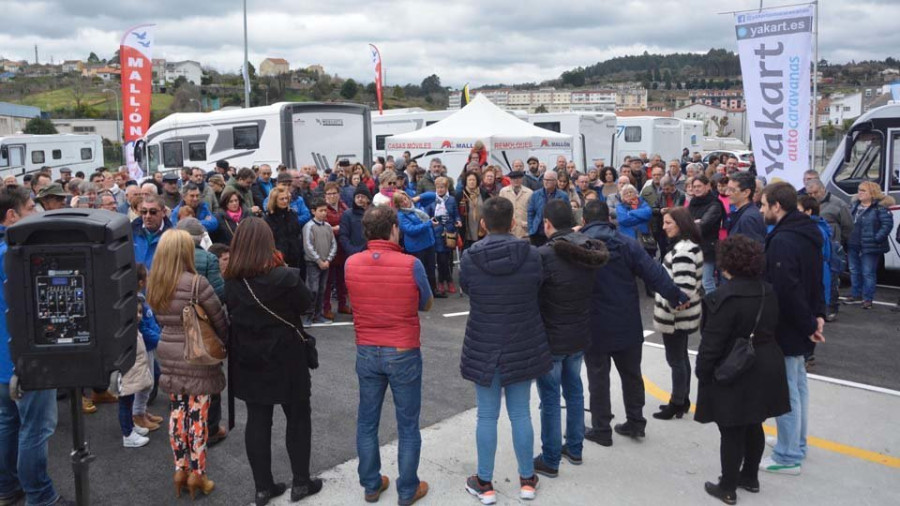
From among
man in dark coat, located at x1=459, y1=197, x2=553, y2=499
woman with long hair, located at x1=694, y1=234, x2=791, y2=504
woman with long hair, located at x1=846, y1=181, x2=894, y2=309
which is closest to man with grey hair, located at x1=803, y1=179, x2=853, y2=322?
woman with long hair, located at x1=846, y1=181, x2=894, y2=309

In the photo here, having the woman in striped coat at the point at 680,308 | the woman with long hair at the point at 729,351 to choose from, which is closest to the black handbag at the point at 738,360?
the woman with long hair at the point at 729,351

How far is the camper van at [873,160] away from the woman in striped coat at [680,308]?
702 centimetres

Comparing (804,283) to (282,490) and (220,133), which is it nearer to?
(282,490)

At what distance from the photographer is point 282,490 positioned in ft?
14.5

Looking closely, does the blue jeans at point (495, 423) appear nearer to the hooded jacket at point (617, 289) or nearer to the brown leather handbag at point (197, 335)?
the hooded jacket at point (617, 289)

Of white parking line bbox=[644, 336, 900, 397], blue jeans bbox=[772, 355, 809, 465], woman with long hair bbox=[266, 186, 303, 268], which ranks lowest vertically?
white parking line bbox=[644, 336, 900, 397]

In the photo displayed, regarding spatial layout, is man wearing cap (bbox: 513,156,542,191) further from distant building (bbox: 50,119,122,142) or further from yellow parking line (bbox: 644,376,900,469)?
distant building (bbox: 50,119,122,142)

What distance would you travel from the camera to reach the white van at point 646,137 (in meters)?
27.8

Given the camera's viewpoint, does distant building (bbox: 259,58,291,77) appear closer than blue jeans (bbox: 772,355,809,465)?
No

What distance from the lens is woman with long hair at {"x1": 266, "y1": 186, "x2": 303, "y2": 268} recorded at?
840 centimetres

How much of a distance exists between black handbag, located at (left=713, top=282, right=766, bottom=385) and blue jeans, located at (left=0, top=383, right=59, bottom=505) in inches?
156

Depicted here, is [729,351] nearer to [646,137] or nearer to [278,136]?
[278,136]

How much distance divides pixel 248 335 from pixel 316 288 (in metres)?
4.83

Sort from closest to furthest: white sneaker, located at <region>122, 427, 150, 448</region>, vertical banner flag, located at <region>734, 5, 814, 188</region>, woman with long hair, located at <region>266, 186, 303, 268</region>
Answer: white sneaker, located at <region>122, 427, 150, 448</region> → woman with long hair, located at <region>266, 186, 303, 268</region> → vertical banner flag, located at <region>734, 5, 814, 188</region>
